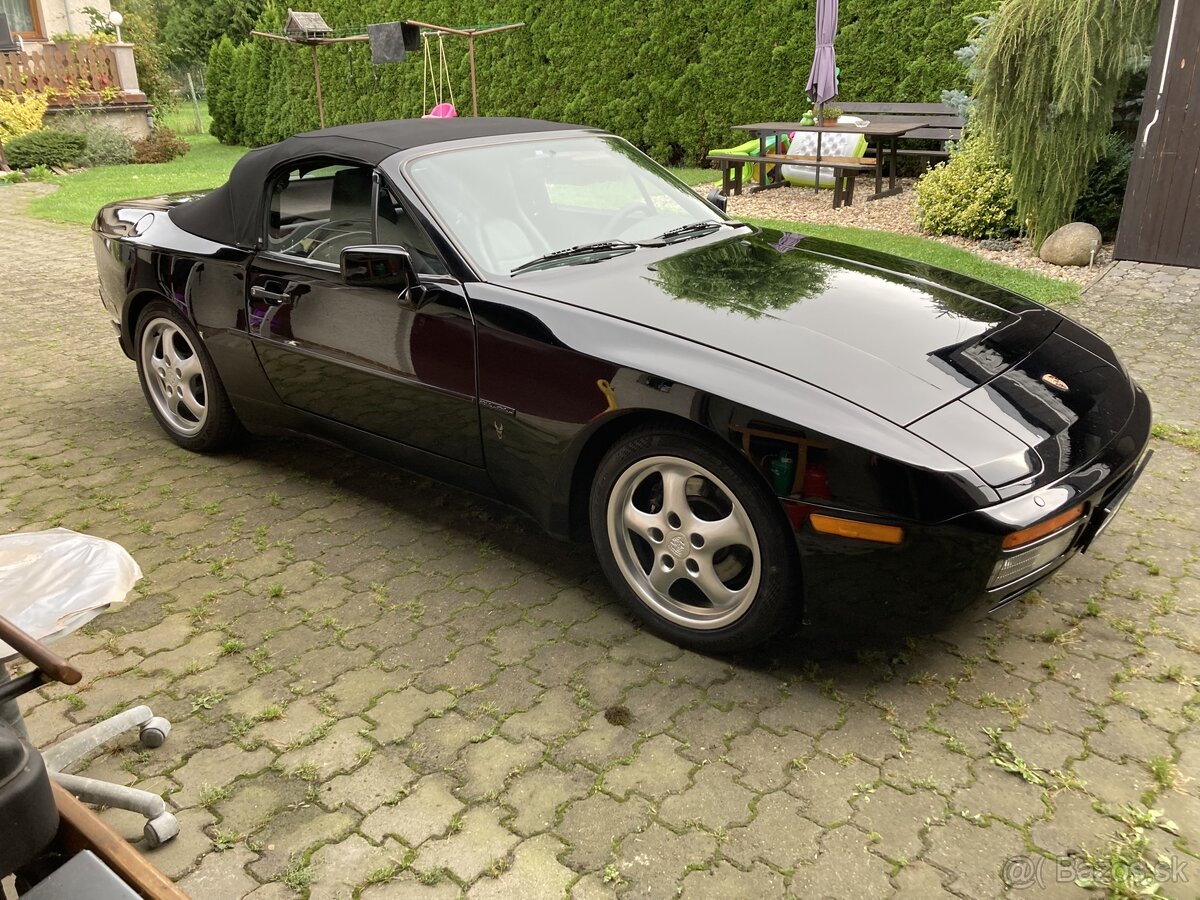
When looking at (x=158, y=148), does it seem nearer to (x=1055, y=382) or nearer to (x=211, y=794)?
(x=211, y=794)

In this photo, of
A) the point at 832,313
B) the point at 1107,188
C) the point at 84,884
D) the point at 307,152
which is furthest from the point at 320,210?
the point at 1107,188

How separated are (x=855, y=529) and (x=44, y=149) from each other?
764 inches

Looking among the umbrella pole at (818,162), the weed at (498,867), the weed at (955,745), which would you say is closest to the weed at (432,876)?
the weed at (498,867)

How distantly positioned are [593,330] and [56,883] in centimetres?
201

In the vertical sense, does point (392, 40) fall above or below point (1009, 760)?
above

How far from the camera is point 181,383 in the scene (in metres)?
4.62

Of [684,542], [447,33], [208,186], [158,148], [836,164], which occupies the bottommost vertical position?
[208,186]

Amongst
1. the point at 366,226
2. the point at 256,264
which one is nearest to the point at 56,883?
the point at 366,226

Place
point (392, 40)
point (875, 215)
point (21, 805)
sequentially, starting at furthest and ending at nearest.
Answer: point (392, 40)
point (875, 215)
point (21, 805)

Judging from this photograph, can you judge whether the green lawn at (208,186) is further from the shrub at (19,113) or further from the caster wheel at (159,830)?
the caster wheel at (159,830)

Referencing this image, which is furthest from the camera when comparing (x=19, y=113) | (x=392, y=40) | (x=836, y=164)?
(x=19, y=113)

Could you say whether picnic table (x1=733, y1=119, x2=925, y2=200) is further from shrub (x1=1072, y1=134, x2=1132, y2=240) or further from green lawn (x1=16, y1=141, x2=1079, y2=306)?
shrub (x1=1072, y1=134, x2=1132, y2=240)

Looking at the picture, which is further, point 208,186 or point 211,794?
point 208,186

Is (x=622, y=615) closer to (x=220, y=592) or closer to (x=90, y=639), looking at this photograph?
(x=220, y=592)
